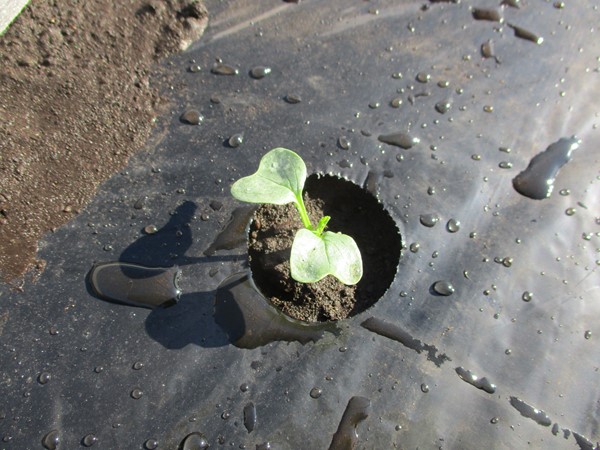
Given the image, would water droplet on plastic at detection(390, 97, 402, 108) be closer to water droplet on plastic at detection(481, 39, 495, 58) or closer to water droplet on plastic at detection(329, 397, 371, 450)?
water droplet on plastic at detection(481, 39, 495, 58)

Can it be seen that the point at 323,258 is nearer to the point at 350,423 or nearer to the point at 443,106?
the point at 350,423

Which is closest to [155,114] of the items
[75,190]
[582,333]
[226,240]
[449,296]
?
[75,190]

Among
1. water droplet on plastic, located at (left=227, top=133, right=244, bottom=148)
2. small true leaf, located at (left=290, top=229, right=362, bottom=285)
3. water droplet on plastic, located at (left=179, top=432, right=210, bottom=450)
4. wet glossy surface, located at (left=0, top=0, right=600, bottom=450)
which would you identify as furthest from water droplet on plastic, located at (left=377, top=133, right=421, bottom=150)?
water droplet on plastic, located at (left=179, top=432, right=210, bottom=450)

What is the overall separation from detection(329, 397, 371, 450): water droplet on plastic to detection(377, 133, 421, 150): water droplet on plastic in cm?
73

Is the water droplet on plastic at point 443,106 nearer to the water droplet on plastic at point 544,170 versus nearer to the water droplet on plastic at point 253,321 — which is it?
the water droplet on plastic at point 544,170

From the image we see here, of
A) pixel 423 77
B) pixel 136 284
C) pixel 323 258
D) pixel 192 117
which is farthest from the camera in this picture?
pixel 423 77

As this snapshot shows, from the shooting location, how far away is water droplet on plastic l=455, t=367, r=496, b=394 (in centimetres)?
129

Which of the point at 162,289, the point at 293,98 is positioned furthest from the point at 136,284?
the point at 293,98

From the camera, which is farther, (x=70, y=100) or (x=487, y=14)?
(x=487, y=14)

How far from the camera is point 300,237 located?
1.10 meters

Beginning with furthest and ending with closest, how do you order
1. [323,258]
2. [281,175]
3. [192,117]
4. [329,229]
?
[192,117] < [329,229] < [281,175] < [323,258]

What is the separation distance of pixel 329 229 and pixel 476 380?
1.72 feet

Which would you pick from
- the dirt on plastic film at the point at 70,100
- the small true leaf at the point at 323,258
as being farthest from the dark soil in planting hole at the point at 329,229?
the dirt on plastic film at the point at 70,100

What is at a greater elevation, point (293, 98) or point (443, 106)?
point (293, 98)
